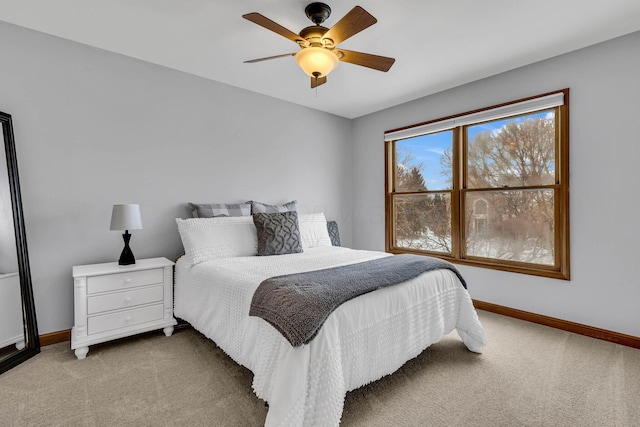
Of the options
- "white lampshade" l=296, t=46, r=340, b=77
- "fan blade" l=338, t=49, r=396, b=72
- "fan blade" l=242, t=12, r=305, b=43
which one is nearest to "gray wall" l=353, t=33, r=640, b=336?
"fan blade" l=338, t=49, r=396, b=72

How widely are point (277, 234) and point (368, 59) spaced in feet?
5.37

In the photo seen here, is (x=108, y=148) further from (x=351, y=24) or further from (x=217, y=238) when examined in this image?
(x=351, y=24)

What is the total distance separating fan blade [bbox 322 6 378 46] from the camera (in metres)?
1.73

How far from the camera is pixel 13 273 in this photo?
7.47 feet

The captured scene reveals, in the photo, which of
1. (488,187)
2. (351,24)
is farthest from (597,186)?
(351,24)

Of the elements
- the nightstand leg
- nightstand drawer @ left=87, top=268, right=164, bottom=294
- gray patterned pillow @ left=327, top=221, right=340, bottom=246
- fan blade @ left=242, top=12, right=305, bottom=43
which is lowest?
the nightstand leg

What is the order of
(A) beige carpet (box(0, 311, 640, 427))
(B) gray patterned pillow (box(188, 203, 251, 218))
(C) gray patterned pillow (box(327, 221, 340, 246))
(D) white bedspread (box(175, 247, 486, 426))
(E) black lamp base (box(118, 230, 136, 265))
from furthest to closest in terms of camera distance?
1. (C) gray patterned pillow (box(327, 221, 340, 246))
2. (B) gray patterned pillow (box(188, 203, 251, 218))
3. (E) black lamp base (box(118, 230, 136, 265))
4. (A) beige carpet (box(0, 311, 640, 427))
5. (D) white bedspread (box(175, 247, 486, 426))

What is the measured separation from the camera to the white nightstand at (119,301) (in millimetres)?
2279

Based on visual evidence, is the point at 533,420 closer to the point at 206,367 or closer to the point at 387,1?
the point at 206,367

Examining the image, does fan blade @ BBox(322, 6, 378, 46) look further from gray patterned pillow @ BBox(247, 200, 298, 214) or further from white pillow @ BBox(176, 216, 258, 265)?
gray patterned pillow @ BBox(247, 200, 298, 214)

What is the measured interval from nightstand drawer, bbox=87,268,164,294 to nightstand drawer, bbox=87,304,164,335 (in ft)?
0.66

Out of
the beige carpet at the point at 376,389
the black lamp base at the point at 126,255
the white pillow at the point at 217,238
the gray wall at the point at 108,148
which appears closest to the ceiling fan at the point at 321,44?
the white pillow at the point at 217,238

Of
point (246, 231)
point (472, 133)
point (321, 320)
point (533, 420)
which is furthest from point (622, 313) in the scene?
point (246, 231)

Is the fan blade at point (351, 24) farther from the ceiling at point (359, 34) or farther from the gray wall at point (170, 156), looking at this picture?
the gray wall at point (170, 156)
